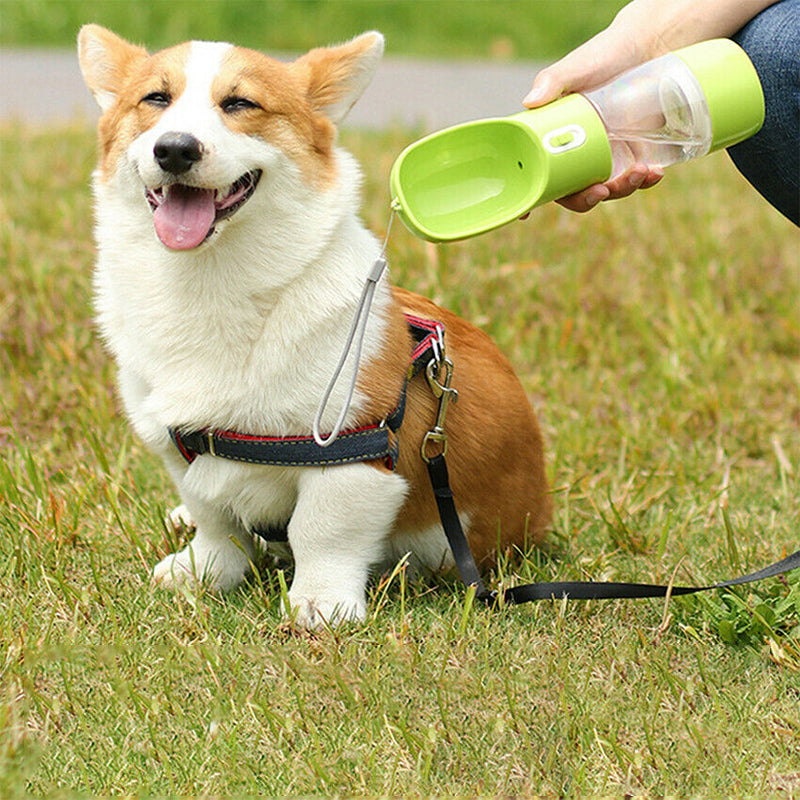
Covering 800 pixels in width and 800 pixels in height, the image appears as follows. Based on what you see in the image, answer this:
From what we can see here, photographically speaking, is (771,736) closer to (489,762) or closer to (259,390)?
(489,762)

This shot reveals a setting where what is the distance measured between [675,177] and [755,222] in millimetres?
679

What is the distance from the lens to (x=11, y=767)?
184 centimetres

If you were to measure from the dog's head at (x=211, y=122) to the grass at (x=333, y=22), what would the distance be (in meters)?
5.40

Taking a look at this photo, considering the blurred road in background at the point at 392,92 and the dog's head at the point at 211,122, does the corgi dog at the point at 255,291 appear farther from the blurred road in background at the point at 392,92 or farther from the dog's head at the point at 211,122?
the blurred road in background at the point at 392,92

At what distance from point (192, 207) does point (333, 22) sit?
6.58m

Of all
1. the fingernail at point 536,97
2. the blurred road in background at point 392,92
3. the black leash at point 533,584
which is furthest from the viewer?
the blurred road in background at point 392,92

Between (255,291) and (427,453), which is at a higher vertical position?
(255,291)

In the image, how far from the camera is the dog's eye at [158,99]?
2.20 m

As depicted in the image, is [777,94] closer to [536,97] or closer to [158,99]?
[536,97]

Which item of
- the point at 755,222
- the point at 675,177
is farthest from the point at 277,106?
the point at 675,177

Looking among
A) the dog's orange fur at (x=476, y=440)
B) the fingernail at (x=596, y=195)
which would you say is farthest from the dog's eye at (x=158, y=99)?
the fingernail at (x=596, y=195)

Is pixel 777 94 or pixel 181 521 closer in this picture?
pixel 777 94

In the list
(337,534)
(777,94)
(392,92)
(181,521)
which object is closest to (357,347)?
(337,534)

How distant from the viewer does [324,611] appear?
2.27 metres
